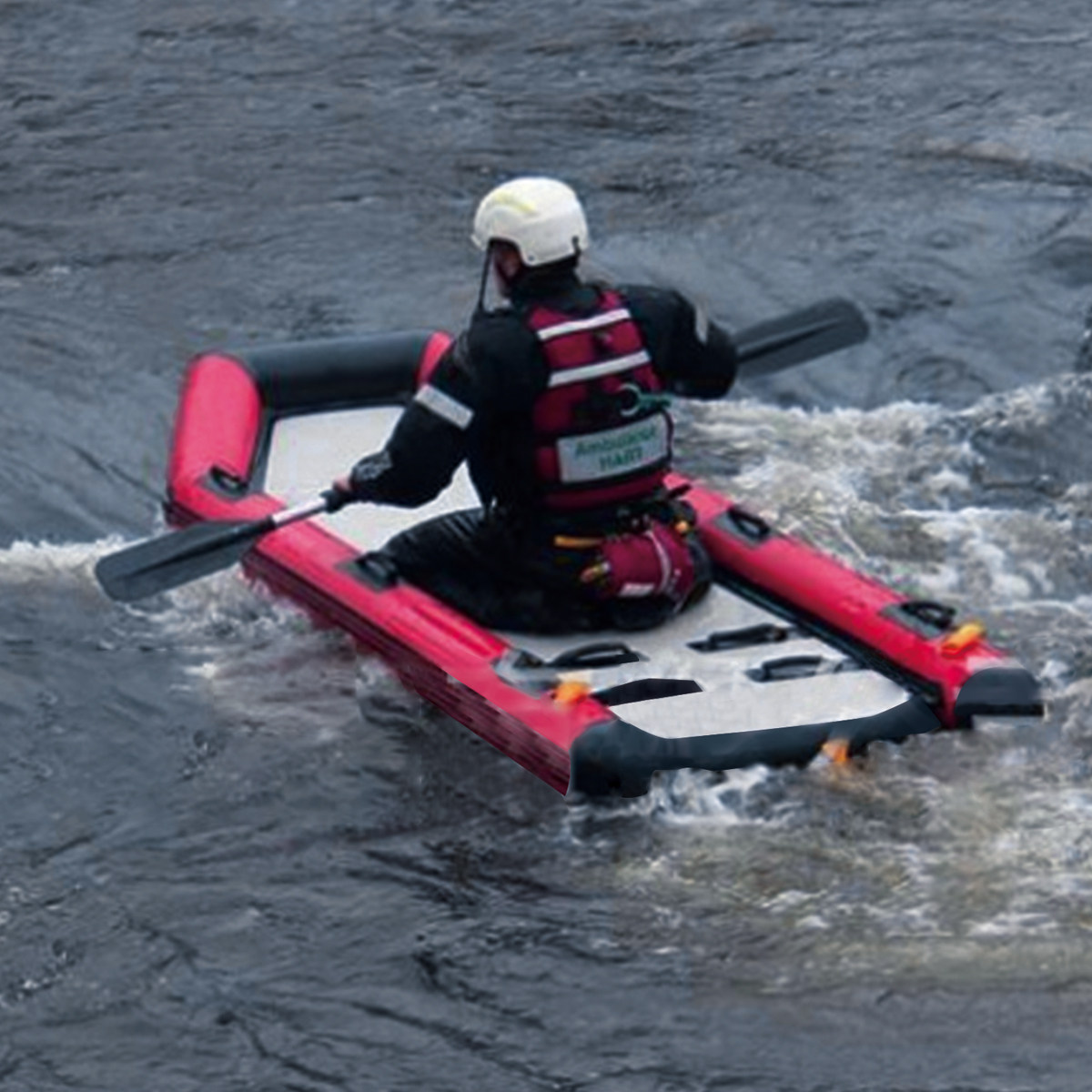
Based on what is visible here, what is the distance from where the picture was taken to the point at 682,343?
330 inches

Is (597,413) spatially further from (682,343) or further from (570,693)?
(570,693)

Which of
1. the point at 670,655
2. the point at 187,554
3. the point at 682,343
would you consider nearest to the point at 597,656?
the point at 670,655

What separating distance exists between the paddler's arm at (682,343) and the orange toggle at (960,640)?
0.96 metres

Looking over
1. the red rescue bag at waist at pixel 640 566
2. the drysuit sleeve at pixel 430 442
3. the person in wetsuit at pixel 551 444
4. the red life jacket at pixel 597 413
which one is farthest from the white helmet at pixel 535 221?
the red rescue bag at waist at pixel 640 566

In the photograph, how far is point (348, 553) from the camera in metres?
8.60

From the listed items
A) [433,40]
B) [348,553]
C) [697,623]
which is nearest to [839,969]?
[697,623]

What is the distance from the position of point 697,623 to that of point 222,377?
1.89 m

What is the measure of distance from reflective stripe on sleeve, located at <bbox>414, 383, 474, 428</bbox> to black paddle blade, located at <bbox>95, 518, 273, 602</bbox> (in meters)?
0.57

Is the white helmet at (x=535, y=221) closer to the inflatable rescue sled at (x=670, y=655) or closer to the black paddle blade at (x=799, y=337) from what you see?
the inflatable rescue sled at (x=670, y=655)

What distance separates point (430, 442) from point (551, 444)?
29cm

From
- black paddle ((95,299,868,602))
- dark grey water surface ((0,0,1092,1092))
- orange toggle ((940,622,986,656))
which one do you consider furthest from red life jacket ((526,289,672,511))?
orange toggle ((940,622,986,656))

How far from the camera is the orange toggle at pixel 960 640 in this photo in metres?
7.98

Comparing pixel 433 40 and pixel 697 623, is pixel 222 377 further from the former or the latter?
pixel 433 40

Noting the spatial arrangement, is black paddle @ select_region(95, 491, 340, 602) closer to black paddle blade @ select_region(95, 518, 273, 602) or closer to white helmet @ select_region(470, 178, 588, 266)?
black paddle blade @ select_region(95, 518, 273, 602)
